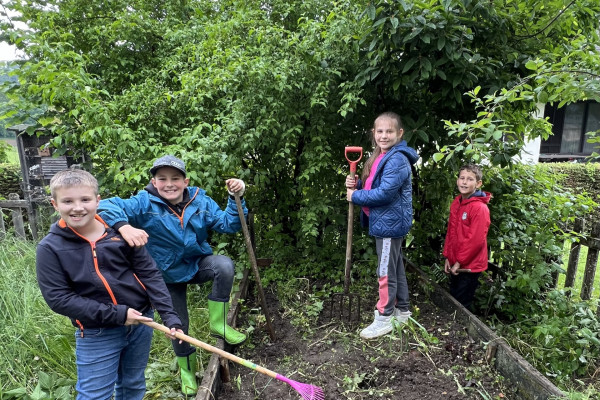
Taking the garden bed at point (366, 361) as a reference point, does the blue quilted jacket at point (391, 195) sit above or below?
above

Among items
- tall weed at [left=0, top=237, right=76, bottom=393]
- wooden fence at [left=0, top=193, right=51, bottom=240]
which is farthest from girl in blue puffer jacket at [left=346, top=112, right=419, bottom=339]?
wooden fence at [left=0, top=193, right=51, bottom=240]

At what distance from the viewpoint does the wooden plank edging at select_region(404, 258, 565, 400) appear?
2344 millimetres

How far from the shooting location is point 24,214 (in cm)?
601

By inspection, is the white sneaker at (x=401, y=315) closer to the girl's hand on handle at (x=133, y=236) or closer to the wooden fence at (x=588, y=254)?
the wooden fence at (x=588, y=254)

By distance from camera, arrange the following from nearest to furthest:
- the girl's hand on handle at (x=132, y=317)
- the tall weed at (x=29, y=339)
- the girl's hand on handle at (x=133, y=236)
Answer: the girl's hand on handle at (x=132, y=317) → the girl's hand on handle at (x=133, y=236) → the tall weed at (x=29, y=339)

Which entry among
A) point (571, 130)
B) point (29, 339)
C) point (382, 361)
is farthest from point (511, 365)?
point (571, 130)

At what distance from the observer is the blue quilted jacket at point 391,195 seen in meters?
2.97

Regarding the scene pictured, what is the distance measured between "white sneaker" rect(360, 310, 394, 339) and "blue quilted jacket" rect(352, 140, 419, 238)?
72 centimetres

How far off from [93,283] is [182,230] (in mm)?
773

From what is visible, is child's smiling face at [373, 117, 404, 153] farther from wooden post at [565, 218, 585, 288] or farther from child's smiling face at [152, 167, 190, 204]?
wooden post at [565, 218, 585, 288]

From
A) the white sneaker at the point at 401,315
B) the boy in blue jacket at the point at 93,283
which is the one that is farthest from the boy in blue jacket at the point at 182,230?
the white sneaker at the point at 401,315

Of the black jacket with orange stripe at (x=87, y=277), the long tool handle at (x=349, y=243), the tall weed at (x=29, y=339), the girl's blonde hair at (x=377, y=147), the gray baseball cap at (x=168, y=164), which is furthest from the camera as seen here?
the long tool handle at (x=349, y=243)

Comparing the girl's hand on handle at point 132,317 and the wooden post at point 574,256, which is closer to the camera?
the girl's hand on handle at point 132,317

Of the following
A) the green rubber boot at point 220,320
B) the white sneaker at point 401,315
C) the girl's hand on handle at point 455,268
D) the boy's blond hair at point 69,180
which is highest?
the boy's blond hair at point 69,180
